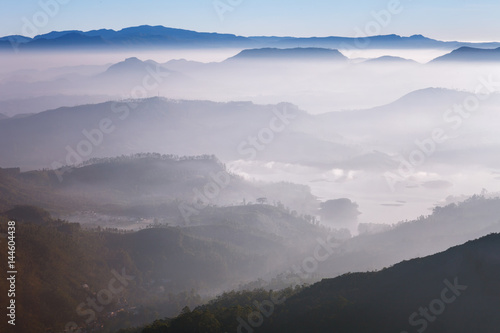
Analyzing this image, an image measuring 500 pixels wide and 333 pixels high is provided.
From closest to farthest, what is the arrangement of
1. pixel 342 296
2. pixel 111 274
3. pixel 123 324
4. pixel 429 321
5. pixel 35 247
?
pixel 429 321 < pixel 342 296 < pixel 123 324 < pixel 35 247 < pixel 111 274

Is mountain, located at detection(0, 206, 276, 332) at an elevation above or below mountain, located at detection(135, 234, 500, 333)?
above

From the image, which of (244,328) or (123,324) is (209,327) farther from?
(123,324)

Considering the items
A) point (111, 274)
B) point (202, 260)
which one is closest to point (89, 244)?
point (111, 274)

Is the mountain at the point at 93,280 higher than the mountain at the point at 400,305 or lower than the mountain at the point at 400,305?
higher

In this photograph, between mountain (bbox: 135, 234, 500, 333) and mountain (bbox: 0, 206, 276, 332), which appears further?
mountain (bbox: 0, 206, 276, 332)

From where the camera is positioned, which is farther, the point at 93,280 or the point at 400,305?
the point at 93,280

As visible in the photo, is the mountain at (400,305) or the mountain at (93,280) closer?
the mountain at (400,305)

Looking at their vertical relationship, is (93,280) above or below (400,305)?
above

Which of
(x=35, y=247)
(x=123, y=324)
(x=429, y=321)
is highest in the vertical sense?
(x=35, y=247)
